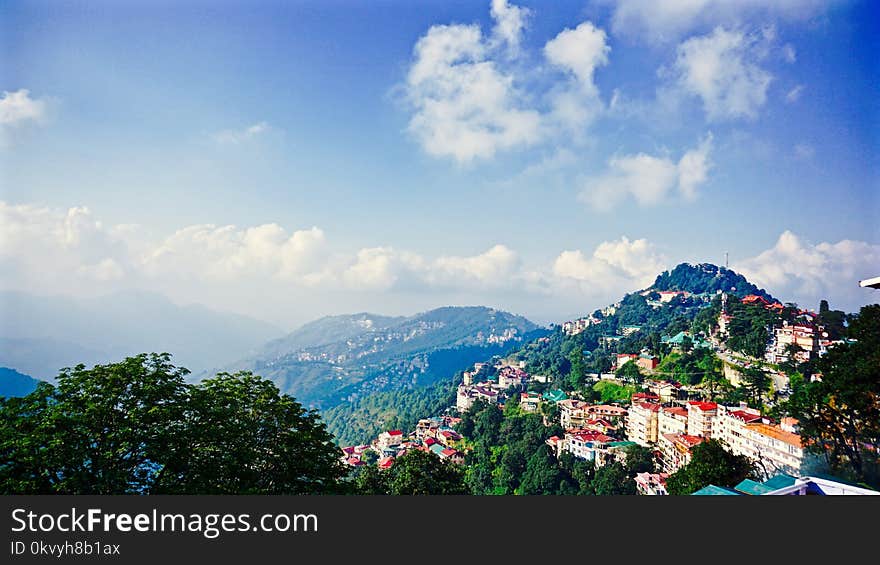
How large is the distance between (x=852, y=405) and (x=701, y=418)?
10246 millimetres

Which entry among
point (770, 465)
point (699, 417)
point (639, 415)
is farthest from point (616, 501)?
point (639, 415)

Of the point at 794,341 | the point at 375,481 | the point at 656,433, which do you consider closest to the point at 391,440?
the point at 656,433

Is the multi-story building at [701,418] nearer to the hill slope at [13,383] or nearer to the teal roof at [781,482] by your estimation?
the teal roof at [781,482]

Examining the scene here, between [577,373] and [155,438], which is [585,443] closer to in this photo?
[577,373]

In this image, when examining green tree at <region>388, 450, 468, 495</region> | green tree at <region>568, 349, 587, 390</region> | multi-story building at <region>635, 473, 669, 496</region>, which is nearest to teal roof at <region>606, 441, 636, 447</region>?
multi-story building at <region>635, 473, 669, 496</region>

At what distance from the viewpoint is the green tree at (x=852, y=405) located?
5203 mm

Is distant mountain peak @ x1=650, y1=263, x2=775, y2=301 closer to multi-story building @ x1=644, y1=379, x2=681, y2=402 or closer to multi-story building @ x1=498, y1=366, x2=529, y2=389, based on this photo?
multi-story building @ x1=498, y1=366, x2=529, y2=389

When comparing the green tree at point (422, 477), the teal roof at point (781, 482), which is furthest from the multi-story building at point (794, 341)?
the green tree at point (422, 477)

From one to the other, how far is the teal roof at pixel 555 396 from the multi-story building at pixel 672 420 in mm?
7278

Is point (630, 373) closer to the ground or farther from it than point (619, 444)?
farther from it

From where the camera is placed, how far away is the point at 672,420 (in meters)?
15.9

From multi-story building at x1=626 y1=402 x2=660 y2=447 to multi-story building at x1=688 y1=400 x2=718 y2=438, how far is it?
137 centimetres

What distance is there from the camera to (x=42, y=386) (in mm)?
3512

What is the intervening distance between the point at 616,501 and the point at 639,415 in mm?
16062
